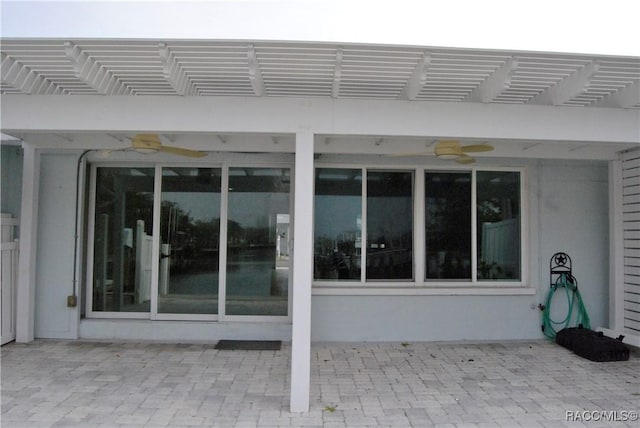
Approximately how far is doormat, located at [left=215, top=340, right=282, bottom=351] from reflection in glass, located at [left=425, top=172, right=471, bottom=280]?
2193 mm

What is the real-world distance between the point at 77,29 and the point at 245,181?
3.16 m

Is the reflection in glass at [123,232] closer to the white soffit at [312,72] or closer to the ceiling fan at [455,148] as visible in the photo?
the white soffit at [312,72]

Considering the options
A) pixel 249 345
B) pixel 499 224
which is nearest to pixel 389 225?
pixel 499 224

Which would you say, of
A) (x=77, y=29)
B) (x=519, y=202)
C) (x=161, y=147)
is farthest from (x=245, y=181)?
(x=519, y=202)

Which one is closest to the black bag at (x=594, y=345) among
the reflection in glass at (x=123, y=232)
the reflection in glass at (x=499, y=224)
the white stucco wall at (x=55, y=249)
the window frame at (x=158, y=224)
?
the reflection in glass at (x=499, y=224)

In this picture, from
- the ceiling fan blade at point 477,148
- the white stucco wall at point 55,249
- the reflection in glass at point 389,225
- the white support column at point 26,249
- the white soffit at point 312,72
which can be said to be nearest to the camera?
the white soffit at point 312,72

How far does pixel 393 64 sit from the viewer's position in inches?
129

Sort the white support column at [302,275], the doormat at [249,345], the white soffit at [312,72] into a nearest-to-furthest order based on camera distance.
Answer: the white soffit at [312,72] < the white support column at [302,275] < the doormat at [249,345]

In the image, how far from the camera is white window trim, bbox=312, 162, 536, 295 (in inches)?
229

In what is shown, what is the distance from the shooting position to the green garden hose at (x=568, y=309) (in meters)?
5.93

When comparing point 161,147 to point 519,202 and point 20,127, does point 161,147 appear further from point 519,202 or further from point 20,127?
point 519,202

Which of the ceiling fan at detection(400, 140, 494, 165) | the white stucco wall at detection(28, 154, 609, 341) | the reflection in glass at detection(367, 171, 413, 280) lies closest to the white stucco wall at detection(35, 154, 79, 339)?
the white stucco wall at detection(28, 154, 609, 341)

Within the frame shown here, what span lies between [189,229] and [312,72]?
3429 millimetres

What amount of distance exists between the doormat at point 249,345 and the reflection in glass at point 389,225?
59.4 inches
